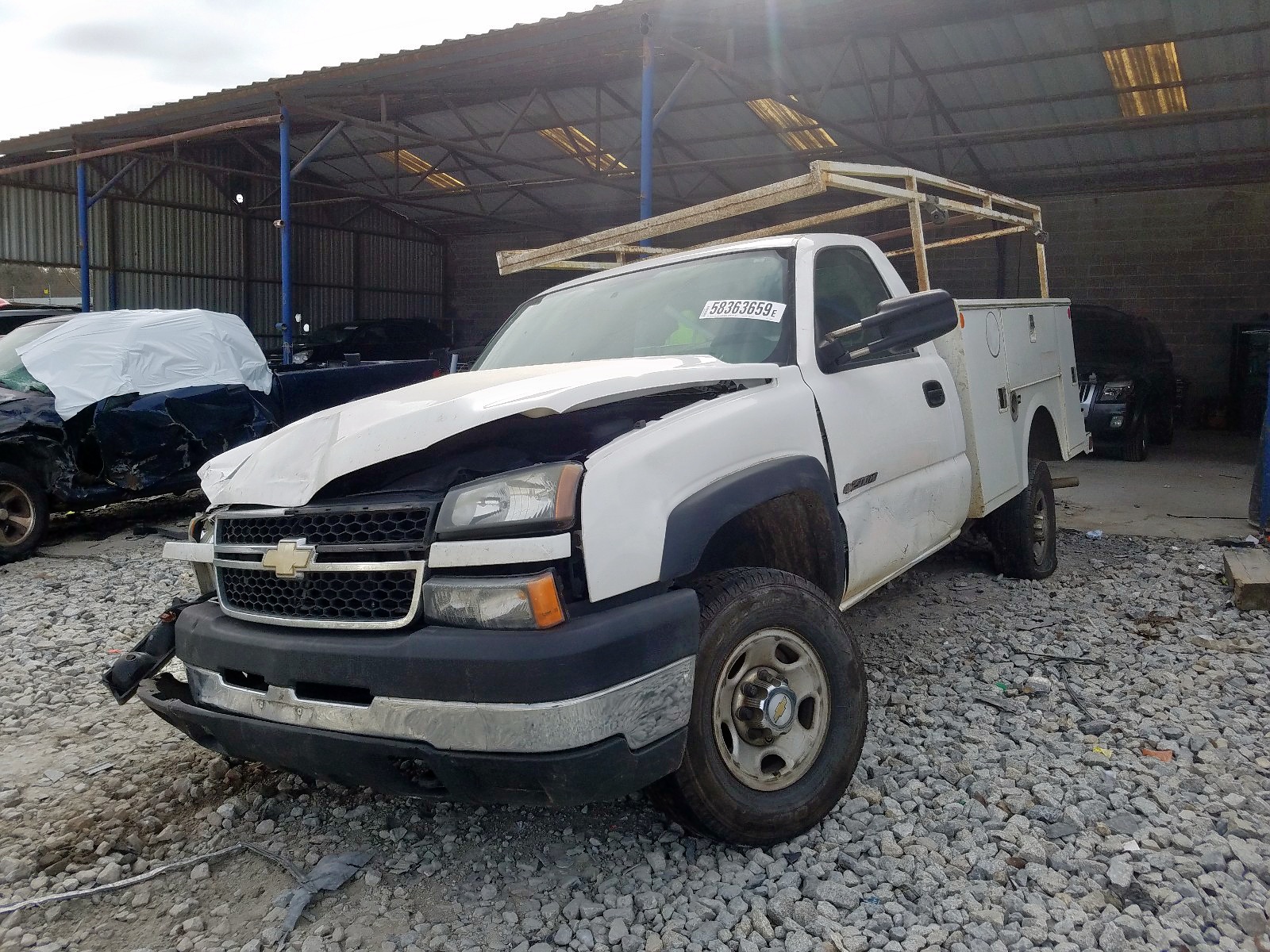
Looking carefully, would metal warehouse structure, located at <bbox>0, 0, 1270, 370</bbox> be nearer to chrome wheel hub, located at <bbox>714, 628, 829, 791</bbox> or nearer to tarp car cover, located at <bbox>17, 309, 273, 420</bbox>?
tarp car cover, located at <bbox>17, 309, 273, 420</bbox>

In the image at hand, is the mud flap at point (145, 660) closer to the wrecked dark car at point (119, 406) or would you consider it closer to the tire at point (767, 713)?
the tire at point (767, 713)

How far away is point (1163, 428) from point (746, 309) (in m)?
11.6

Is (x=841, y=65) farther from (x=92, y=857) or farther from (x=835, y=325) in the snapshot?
(x=92, y=857)

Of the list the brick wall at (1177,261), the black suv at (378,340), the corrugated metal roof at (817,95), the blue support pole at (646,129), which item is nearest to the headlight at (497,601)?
the blue support pole at (646,129)

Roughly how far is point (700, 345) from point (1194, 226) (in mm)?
16397

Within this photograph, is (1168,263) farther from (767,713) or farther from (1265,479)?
(767,713)

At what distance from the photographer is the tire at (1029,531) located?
512 centimetres

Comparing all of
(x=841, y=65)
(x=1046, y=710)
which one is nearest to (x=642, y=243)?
(x=841, y=65)

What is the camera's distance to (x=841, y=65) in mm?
13016

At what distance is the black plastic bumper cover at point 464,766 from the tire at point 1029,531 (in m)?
3.60

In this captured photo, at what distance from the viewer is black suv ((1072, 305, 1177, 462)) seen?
35.1 feet

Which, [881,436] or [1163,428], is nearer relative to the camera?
[881,436]

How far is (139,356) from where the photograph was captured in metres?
7.25

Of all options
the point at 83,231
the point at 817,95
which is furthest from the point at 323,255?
the point at 817,95
